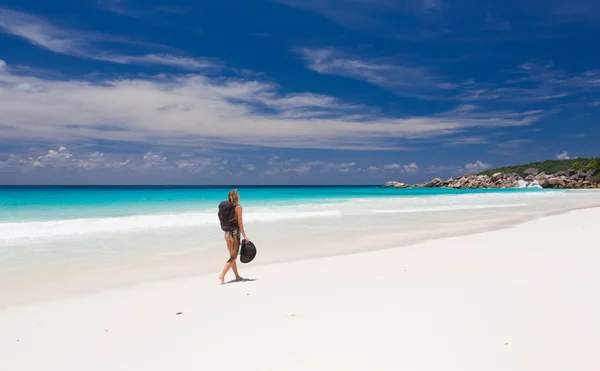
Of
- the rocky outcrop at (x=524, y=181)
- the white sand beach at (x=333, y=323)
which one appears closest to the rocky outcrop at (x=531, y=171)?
the rocky outcrop at (x=524, y=181)

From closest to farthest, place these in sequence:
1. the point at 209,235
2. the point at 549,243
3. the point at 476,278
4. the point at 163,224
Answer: the point at 476,278, the point at 549,243, the point at 209,235, the point at 163,224

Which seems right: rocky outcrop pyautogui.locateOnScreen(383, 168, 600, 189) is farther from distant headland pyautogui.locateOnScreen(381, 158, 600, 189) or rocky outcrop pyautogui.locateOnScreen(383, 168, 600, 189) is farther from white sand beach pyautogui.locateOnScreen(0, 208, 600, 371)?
white sand beach pyautogui.locateOnScreen(0, 208, 600, 371)

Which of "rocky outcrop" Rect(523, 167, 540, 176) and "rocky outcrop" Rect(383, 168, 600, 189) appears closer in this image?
"rocky outcrop" Rect(383, 168, 600, 189)

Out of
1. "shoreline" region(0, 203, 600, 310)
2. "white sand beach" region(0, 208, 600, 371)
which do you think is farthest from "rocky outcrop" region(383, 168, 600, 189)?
"white sand beach" region(0, 208, 600, 371)

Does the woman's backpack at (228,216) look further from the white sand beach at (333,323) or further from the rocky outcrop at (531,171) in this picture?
the rocky outcrop at (531,171)

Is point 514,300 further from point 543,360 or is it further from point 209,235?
point 209,235

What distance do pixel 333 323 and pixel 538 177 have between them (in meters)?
127

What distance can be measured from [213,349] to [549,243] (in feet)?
34.9

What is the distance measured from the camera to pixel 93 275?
9273 mm

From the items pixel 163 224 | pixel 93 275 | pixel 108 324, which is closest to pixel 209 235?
pixel 163 224

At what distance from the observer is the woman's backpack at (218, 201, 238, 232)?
26.5 feet

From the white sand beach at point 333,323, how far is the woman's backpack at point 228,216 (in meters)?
1.09

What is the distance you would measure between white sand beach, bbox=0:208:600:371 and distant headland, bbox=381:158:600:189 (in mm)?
106098

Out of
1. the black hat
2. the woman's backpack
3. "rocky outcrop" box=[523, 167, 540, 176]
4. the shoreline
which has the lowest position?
the shoreline
